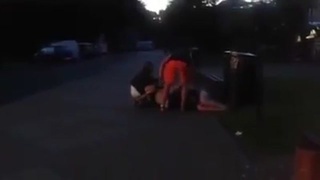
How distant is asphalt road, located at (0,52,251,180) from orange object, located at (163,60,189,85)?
0.77 meters

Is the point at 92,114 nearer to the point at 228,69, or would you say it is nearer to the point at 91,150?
the point at 228,69

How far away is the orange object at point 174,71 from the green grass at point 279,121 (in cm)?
145

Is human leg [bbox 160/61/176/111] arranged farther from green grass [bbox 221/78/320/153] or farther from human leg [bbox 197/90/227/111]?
green grass [bbox 221/78/320/153]

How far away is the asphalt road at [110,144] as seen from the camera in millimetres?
9819

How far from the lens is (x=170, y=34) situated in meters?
30.9

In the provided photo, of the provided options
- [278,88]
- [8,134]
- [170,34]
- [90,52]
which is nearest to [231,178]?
[8,134]

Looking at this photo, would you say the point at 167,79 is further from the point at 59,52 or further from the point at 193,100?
the point at 59,52

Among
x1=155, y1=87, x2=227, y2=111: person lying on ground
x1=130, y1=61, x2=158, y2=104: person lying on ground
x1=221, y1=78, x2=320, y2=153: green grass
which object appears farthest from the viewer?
x1=130, y1=61, x2=158, y2=104: person lying on ground

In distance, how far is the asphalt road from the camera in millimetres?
9819

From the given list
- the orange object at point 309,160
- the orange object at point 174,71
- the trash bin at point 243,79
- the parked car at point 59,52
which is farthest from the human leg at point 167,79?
the parked car at point 59,52

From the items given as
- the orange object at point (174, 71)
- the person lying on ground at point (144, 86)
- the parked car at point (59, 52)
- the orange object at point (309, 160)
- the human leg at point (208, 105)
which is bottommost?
the parked car at point (59, 52)

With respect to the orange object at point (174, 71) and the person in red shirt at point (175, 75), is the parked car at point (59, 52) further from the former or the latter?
the orange object at point (174, 71)

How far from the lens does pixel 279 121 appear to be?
1534 centimetres

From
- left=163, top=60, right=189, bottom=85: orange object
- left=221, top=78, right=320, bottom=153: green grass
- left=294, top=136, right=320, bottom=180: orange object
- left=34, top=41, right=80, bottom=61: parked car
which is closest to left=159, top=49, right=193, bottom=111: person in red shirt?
left=163, top=60, right=189, bottom=85: orange object
